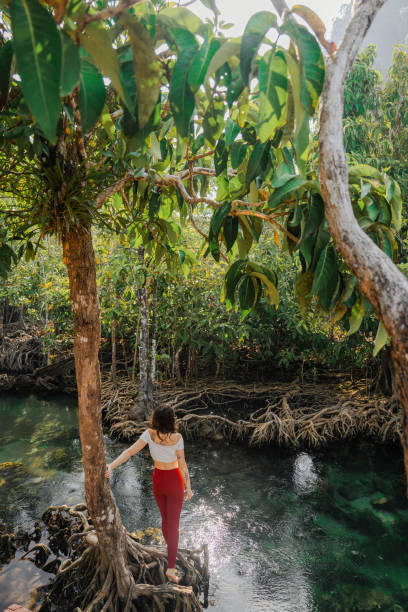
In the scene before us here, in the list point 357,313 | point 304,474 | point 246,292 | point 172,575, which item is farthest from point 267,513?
point 357,313

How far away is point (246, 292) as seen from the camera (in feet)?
5.54

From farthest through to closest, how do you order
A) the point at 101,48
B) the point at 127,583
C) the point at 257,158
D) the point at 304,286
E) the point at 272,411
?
the point at 272,411 → the point at 127,583 → the point at 304,286 → the point at 257,158 → the point at 101,48

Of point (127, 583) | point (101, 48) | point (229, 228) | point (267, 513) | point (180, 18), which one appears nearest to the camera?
point (101, 48)

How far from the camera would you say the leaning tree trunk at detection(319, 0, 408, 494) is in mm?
725

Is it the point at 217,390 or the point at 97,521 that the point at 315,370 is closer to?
the point at 217,390

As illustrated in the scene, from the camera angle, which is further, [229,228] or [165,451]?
[165,451]

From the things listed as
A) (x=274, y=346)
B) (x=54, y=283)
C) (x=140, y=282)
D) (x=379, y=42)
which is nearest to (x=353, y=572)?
(x=140, y=282)

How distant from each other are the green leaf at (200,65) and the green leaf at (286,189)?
0.47m

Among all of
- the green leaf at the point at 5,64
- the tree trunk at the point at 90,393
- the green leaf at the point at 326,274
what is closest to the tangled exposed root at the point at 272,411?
the tree trunk at the point at 90,393

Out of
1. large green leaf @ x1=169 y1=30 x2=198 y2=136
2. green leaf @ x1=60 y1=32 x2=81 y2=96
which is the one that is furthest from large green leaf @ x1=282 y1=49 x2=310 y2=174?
green leaf @ x1=60 y1=32 x2=81 y2=96

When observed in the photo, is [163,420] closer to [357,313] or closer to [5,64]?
[357,313]

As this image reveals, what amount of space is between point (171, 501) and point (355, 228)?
2.63m

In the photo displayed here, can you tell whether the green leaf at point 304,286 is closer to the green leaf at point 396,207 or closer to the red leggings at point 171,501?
the green leaf at point 396,207

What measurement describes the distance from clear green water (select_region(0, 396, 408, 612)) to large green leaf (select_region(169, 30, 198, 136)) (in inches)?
152
